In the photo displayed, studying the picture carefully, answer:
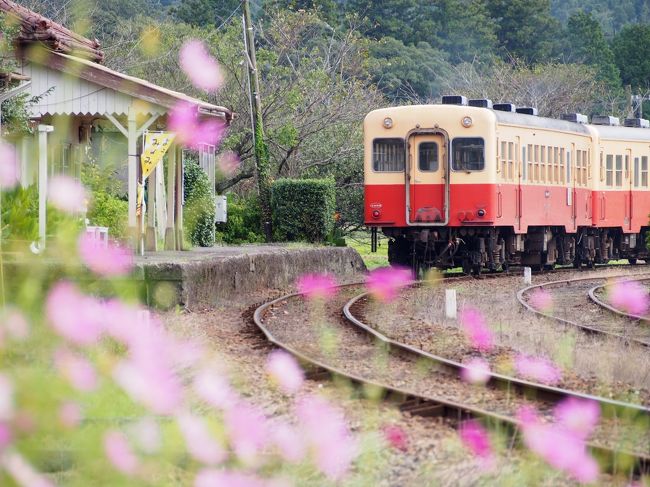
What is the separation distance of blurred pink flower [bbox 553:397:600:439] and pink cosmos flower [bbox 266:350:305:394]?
1856 mm

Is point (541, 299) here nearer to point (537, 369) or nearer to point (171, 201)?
point (171, 201)

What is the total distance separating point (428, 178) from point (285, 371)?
12.3 meters

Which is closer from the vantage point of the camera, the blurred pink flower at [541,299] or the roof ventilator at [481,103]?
the blurred pink flower at [541,299]

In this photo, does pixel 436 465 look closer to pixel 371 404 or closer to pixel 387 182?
pixel 371 404

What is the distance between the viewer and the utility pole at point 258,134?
26422 mm

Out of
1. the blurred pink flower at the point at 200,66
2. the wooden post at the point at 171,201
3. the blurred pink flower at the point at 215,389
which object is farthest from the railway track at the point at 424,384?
the blurred pink flower at the point at 200,66

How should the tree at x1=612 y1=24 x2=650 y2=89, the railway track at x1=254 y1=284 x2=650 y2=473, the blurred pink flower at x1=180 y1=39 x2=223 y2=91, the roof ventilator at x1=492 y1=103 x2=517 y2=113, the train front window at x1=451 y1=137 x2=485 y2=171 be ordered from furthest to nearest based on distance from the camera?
1. the tree at x1=612 y1=24 x2=650 y2=89
2. the blurred pink flower at x1=180 y1=39 x2=223 y2=91
3. the roof ventilator at x1=492 y1=103 x2=517 y2=113
4. the train front window at x1=451 y1=137 x2=485 y2=171
5. the railway track at x1=254 y1=284 x2=650 y2=473

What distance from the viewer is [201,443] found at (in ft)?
20.9

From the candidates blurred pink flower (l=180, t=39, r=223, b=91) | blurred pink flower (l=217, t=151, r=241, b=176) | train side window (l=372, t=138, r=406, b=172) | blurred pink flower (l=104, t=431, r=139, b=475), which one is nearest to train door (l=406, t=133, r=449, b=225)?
train side window (l=372, t=138, r=406, b=172)

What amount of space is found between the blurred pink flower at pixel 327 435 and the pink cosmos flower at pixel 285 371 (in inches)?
21.9

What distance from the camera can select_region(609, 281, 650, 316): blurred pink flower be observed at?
54.0 ft

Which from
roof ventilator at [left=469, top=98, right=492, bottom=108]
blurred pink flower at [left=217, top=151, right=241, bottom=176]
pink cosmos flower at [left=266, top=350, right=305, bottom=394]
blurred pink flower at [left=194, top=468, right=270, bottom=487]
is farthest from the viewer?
blurred pink flower at [left=217, top=151, right=241, bottom=176]

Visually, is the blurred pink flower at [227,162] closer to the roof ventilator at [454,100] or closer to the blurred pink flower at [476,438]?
the roof ventilator at [454,100]

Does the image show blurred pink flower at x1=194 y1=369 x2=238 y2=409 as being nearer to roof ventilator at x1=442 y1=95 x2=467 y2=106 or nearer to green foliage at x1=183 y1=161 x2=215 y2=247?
green foliage at x1=183 y1=161 x2=215 y2=247
